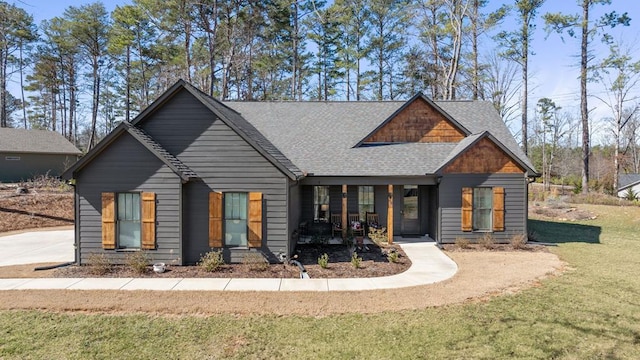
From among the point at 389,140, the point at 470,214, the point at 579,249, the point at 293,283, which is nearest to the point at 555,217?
the point at 579,249

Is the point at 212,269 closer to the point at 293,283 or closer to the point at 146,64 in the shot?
the point at 293,283

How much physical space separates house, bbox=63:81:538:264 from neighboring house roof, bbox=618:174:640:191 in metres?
24.6

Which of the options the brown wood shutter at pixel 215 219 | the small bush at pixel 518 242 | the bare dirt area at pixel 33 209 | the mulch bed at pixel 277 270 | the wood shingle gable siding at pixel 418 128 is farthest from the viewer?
the bare dirt area at pixel 33 209

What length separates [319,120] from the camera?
16016 mm

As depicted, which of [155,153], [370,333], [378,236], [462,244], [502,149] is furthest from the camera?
[378,236]

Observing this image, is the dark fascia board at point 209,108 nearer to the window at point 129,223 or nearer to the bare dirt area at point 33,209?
the window at point 129,223

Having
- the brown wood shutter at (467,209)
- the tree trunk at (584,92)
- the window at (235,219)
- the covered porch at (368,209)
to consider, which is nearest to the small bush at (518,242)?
the brown wood shutter at (467,209)

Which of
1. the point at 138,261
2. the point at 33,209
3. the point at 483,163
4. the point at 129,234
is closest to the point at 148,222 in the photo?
the point at 129,234

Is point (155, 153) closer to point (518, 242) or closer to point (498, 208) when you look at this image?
point (498, 208)

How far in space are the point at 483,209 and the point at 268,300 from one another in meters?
9.22

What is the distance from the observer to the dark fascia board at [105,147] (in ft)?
29.7

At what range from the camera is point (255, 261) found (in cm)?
952

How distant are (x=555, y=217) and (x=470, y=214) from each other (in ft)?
32.6

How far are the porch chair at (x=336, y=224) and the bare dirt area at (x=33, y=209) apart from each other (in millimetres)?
14352
